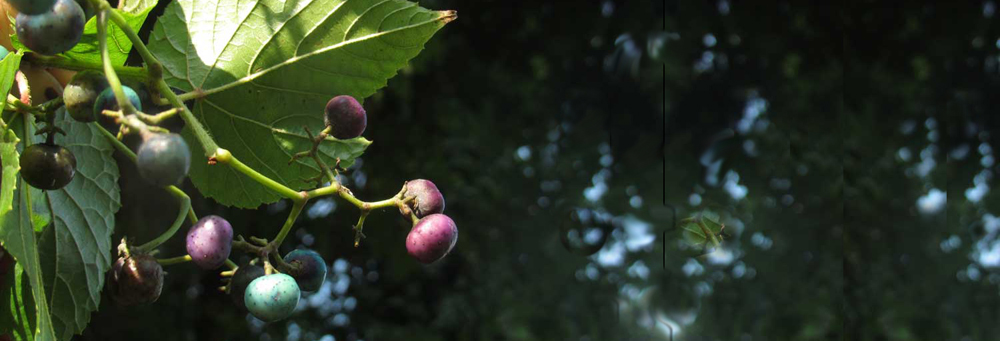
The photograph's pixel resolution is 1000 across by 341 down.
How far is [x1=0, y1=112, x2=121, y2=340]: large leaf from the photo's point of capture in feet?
1.05

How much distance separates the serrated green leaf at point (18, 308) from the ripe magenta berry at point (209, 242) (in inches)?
2.6

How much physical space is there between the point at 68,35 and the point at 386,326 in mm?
1864

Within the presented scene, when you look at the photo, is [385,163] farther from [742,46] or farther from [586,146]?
[742,46]

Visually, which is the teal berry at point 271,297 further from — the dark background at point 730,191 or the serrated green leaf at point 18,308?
the dark background at point 730,191

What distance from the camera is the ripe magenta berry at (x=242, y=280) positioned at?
310 millimetres

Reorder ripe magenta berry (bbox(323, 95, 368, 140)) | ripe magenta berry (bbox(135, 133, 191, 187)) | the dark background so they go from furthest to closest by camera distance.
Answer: the dark background
ripe magenta berry (bbox(323, 95, 368, 140))
ripe magenta berry (bbox(135, 133, 191, 187))

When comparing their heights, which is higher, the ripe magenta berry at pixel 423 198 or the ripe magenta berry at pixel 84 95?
the ripe magenta berry at pixel 84 95

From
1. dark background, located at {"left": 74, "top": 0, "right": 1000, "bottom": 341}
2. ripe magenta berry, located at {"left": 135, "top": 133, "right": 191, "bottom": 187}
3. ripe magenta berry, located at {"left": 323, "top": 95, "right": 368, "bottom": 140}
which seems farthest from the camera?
dark background, located at {"left": 74, "top": 0, "right": 1000, "bottom": 341}

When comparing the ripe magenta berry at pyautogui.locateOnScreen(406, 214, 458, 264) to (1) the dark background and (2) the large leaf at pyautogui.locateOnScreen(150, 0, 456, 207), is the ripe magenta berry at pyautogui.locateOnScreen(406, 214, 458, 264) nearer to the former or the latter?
(2) the large leaf at pyautogui.locateOnScreen(150, 0, 456, 207)

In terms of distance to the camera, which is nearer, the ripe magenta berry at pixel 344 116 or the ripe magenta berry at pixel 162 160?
the ripe magenta berry at pixel 162 160

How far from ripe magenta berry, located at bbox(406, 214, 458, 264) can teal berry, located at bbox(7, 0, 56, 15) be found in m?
0.13

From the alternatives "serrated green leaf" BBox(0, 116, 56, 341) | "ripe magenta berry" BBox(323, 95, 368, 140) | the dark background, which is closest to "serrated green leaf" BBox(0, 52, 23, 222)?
"serrated green leaf" BBox(0, 116, 56, 341)

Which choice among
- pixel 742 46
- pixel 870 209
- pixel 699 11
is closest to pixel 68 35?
pixel 699 11

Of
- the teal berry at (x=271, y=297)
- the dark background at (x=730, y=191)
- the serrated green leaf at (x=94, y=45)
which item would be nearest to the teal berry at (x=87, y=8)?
the serrated green leaf at (x=94, y=45)
